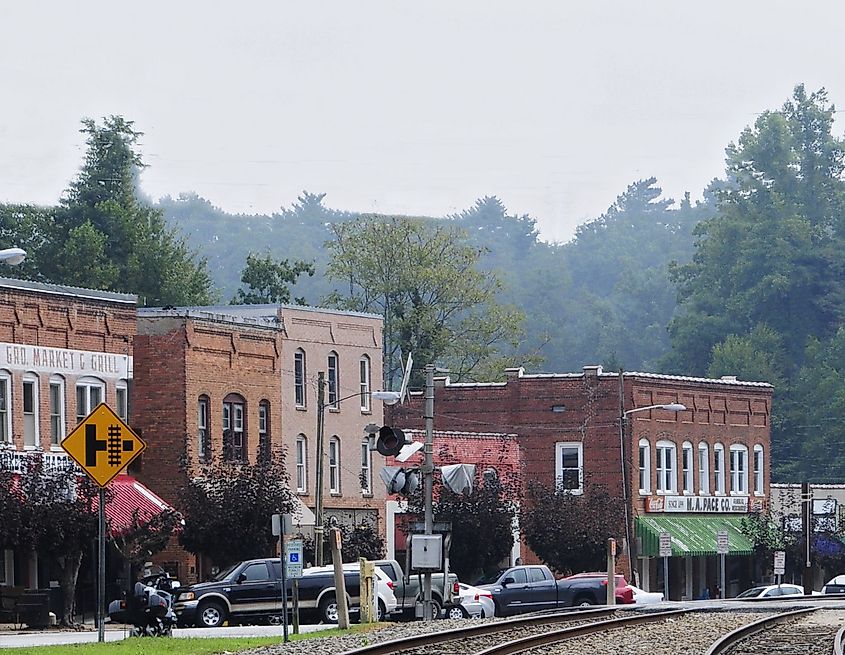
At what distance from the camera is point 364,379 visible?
67.6m

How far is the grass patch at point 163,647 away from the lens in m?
29.6

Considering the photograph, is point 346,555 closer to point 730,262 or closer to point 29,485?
point 29,485

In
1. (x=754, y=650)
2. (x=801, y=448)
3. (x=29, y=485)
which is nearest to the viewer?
(x=754, y=650)

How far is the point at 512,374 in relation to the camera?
79312mm

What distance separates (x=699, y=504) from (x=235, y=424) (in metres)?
26.2

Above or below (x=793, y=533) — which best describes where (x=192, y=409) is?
above

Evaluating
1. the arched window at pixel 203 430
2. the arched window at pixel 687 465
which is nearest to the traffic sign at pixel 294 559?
the arched window at pixel 203 430

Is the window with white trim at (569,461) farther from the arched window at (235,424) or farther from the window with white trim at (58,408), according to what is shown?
the window with white trim at (58,408)

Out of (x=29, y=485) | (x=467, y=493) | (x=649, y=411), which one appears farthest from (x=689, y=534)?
(x=29, y=485)

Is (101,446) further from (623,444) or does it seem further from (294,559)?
(623,444)

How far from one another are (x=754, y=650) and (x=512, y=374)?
49.3 m

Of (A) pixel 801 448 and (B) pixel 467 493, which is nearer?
(B) pixel 467 493

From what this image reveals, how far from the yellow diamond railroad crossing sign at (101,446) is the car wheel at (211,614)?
610 inches

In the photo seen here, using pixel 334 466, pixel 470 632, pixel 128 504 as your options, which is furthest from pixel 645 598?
pixel 470 632
